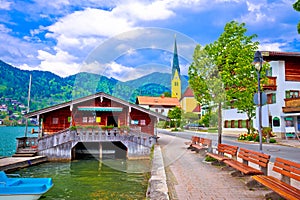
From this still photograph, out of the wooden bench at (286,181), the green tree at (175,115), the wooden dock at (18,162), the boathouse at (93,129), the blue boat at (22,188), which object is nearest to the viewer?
the wooden bench at (286,181)

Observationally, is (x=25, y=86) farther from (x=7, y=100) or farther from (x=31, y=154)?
(x=31, y=154)

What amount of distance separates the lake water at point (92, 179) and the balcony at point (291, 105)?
1612 centimetres

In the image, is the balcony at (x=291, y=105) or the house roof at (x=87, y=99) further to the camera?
the balcony at (x=291, y=105)

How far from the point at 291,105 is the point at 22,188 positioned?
25.8 meters

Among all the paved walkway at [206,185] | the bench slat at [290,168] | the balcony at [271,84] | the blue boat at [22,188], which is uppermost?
the balcony at [271,84]

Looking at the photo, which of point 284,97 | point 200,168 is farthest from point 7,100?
point 200,168

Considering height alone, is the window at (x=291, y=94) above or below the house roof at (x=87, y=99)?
above

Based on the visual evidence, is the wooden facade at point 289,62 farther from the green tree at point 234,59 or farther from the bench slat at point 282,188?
the bench slat at point 282,188

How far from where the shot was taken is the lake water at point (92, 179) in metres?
10.6

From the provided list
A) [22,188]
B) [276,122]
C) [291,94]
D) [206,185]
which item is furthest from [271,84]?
[22,188]

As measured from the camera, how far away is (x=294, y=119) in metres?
27.3

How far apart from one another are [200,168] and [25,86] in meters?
121

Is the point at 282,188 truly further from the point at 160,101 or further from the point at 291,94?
the point at 160,101

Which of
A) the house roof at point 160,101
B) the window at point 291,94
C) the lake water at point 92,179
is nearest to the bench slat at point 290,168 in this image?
the lake water at point 92,179
